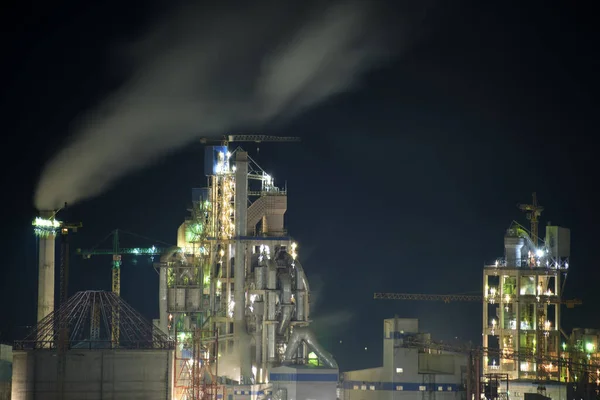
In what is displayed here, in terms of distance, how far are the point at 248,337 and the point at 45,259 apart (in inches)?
966

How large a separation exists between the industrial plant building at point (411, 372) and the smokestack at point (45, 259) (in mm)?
32240

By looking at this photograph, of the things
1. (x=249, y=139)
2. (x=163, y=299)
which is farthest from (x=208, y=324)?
(x=249, y=139)

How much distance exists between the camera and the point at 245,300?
379 ft

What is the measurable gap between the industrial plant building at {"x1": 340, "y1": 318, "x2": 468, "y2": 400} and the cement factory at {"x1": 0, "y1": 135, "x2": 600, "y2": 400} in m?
0.11

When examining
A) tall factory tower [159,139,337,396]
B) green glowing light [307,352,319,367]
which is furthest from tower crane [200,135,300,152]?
green glowing light [307,352,319,367]

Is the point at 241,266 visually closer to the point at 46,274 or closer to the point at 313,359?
the point at 313,359

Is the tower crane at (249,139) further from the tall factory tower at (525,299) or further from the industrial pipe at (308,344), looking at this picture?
the industrial pipe at (308,344)

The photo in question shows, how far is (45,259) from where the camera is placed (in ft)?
415

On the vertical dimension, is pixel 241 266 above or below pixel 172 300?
above

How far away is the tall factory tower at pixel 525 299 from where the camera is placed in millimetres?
130750

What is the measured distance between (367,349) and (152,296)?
27694 mm

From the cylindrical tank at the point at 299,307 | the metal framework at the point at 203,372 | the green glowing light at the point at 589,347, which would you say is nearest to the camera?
the metal framework at the point at 203,372

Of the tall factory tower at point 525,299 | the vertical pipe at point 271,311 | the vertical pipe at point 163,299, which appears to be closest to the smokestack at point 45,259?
the vertical pipe at point 163,299

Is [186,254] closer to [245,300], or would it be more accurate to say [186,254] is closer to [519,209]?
[245,300]
